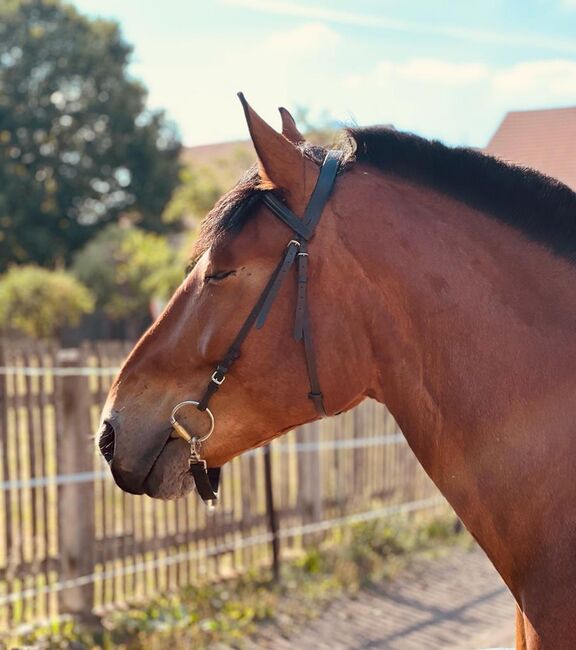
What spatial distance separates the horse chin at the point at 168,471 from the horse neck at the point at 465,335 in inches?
22.9

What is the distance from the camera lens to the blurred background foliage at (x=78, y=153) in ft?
105

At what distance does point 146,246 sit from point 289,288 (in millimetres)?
25793

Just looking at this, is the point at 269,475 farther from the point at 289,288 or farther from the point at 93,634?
the point at 289,288

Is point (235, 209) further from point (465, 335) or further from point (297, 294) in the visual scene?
point (465, 335)

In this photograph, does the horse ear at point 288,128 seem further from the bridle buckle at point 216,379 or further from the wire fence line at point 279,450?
the wire fence line at point 279,450

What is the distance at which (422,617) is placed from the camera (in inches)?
238

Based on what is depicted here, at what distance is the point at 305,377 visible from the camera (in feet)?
6.86

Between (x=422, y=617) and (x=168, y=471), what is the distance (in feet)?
15.0

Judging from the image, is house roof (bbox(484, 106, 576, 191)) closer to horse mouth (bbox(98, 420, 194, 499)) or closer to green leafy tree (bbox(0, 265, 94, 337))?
horse mouth (bbox(98, 420, 194, 499))

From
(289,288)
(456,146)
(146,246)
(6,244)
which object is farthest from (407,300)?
(6,244)

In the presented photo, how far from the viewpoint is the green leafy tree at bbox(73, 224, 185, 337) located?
26.6 meters

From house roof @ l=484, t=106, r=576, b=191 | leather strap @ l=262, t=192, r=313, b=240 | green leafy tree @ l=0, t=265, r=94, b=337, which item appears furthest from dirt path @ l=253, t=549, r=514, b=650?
green leafy tree @ l=0, t=265, r=94, b=337

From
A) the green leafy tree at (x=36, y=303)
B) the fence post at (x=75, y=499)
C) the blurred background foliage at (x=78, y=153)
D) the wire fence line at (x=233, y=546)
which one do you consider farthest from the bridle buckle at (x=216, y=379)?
the blurred background foliage at (x=78, y=153)

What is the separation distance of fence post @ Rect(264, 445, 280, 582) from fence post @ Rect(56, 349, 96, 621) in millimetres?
1579
